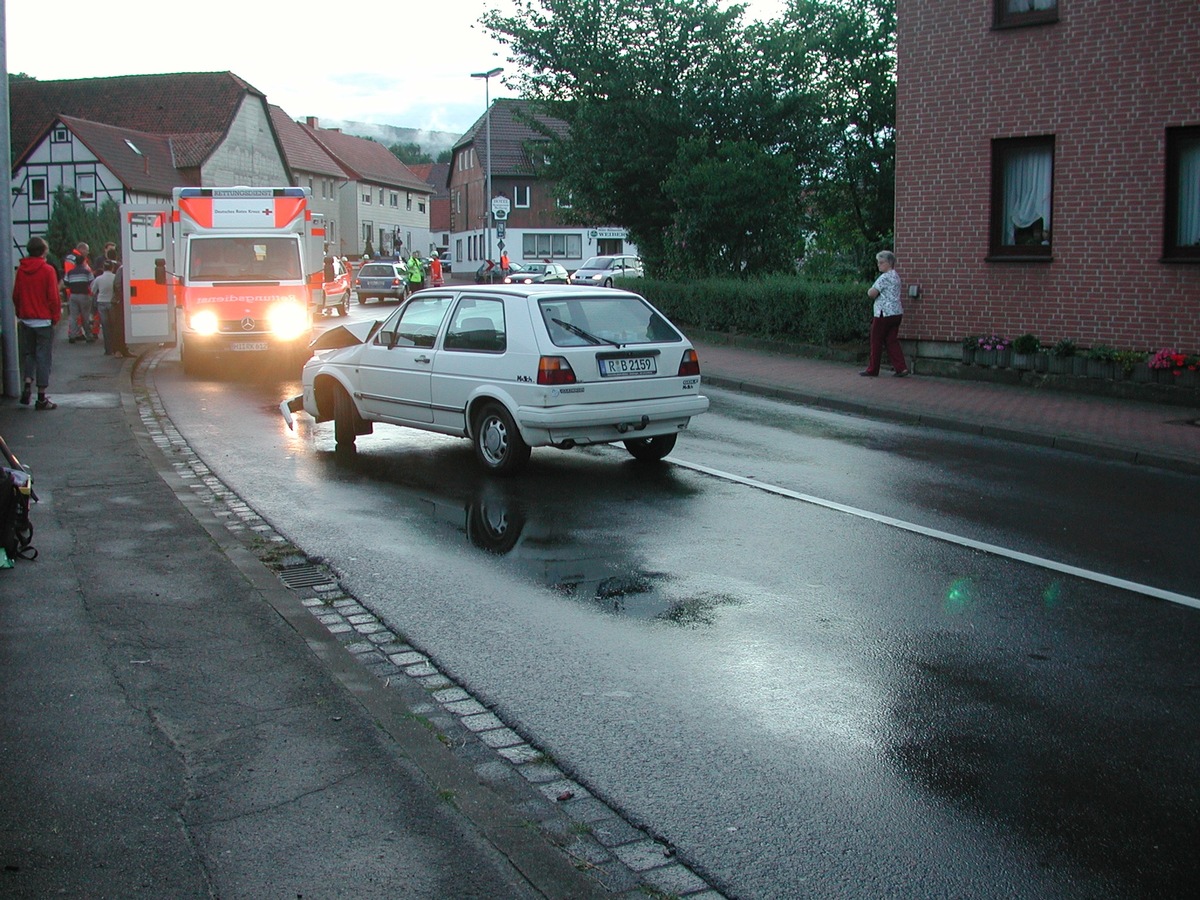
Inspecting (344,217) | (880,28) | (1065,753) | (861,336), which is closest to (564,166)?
(880,28)

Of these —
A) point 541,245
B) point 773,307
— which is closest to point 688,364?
point 773,307

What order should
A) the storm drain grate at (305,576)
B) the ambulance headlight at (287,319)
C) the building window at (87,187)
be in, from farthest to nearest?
1. the building window at (87,187)
2. the ambulance headlight at (287,319)
3. the storm drain grate at (305,576)

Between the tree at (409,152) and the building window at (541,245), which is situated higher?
the tree at (409,152)

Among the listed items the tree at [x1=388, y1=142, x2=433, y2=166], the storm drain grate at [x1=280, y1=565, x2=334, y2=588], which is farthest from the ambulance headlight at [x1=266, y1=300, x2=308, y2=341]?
the tree at [x1=388, y1=142, x2=433, y2=166]

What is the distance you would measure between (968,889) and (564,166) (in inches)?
1078

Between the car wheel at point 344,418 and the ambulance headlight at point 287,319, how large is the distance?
816 centimetres

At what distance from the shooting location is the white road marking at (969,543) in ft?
23.4

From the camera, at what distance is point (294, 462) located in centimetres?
1184

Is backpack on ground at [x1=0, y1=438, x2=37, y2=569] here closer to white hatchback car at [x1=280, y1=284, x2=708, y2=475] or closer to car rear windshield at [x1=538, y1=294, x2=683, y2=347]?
white hatchback car at [x1=280, y1=284, x2=708, y2=475]

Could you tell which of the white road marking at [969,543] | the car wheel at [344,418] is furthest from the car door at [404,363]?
the white road marking at [969,543]

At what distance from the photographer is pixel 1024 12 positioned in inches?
705

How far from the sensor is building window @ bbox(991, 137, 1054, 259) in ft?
58.9

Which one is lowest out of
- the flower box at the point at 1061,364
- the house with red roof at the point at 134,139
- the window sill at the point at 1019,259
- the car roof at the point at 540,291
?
the flower box at the point at 1061,364

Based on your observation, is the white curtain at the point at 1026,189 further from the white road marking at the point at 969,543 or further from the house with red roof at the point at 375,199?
the house with red roof at the point at 375,199
